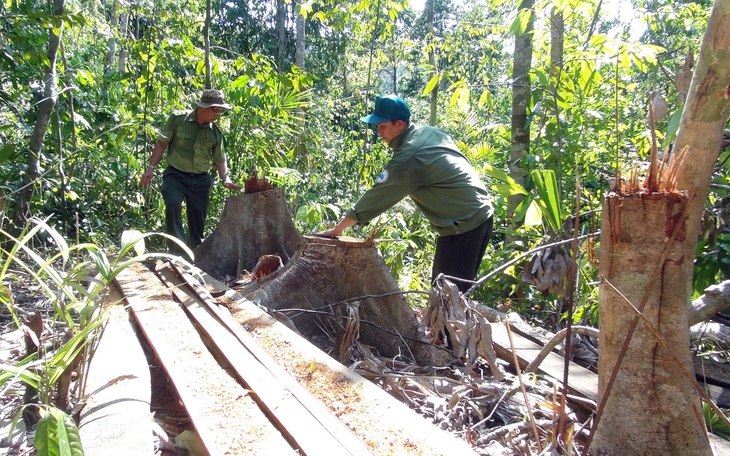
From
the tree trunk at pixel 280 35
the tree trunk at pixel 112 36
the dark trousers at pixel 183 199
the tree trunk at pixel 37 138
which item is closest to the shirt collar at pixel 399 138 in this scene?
the dark trousers at pixel 183 199

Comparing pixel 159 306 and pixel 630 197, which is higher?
pixel 630 197

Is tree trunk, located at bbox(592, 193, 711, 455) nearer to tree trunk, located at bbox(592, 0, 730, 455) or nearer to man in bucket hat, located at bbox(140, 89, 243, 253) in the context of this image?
tree trunk, located at bbox(592, 0, 730, 455)

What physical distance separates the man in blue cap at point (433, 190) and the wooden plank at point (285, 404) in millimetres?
1261

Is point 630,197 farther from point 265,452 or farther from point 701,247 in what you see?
point 701,247

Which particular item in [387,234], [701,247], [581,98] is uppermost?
[581,98]

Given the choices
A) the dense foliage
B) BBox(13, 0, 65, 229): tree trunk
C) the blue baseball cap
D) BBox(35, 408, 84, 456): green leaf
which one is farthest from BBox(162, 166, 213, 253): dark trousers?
BBox(35, 408, 84, 456): green leaf

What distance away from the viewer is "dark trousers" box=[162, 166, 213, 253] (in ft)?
19.1

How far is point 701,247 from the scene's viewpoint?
3.55 meters

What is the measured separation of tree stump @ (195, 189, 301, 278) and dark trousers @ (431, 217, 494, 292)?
7.28 ft

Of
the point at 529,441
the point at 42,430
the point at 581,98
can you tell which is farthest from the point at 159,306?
the point at 581,98

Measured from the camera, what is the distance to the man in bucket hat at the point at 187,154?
576 cm

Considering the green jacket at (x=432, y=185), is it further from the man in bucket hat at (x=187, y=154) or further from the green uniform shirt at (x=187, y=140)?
the green uniform shirt at (x=187, y=140)

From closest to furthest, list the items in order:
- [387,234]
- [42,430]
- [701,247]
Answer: [42,430], [701,247], [387,234]

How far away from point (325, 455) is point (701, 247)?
3.06m
